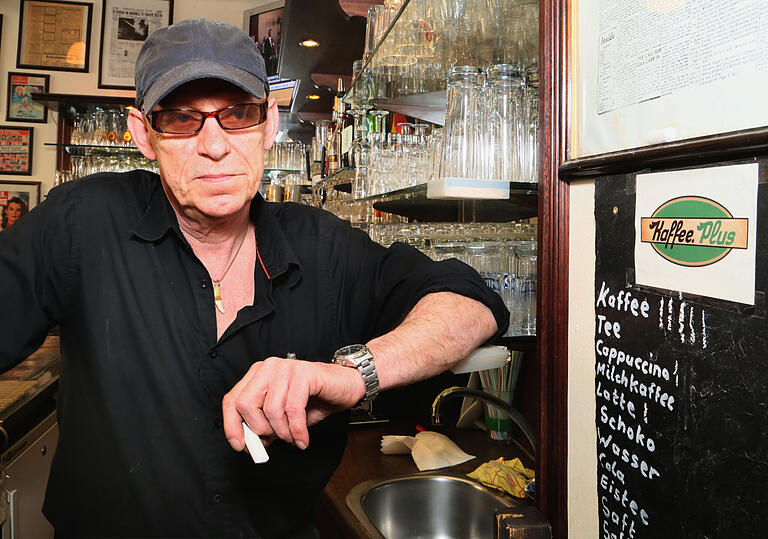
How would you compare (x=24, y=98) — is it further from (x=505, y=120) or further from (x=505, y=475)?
(x=505, y=475)

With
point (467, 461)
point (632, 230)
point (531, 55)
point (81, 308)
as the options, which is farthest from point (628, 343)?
point (467, 461)

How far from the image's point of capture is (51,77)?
557 centimetres

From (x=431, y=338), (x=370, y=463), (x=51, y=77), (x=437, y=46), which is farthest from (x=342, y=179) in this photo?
(x=51, y=77)

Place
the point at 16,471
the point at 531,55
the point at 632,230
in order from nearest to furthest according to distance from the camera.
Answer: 1. the point at 632,230
2. the point at 531,55
3. the point at 16,471

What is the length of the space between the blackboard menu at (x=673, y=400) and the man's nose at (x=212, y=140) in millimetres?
800

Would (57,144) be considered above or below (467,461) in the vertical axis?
above

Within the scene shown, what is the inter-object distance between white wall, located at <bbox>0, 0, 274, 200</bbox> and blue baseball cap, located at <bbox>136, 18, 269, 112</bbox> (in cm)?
460

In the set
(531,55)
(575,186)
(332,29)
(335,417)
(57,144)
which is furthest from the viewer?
(57,144)

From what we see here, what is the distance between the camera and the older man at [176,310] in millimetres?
1358

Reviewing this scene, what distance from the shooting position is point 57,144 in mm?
5535

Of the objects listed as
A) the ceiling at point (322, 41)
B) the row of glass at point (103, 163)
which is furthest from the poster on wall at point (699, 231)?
the row of glass at point (103, 163)

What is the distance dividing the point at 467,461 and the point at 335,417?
75 cm

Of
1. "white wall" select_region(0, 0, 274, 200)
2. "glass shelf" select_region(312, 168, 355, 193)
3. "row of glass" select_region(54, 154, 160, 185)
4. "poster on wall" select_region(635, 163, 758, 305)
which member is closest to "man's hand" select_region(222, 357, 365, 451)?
"poster on wall" select_region(635, 163, 758, 305)

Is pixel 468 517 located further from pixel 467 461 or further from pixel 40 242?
pixel 40 242
